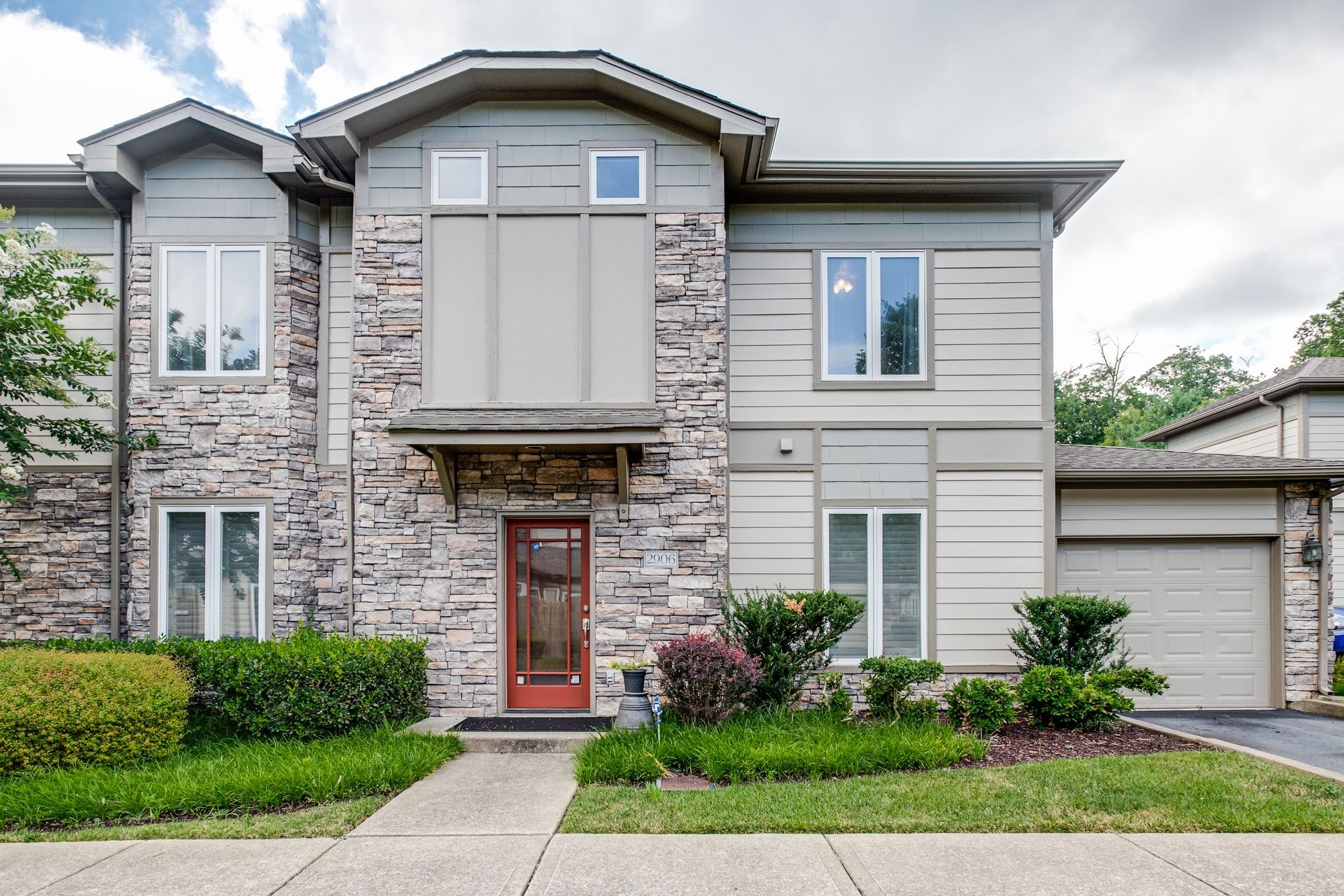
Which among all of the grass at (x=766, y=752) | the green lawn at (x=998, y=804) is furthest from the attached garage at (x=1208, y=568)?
the grass at (x=766, y=752)

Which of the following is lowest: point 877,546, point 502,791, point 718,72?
point 502,791

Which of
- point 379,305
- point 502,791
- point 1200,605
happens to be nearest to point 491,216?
point 379,305

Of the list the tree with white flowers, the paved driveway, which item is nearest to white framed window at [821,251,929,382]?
the paved driveway

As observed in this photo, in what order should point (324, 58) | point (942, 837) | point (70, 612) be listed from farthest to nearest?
point (324, 58)
point (70, 612)
point (942, 837)

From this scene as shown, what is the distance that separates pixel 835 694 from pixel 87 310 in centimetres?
910

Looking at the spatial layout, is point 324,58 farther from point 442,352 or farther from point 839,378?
point 839,378

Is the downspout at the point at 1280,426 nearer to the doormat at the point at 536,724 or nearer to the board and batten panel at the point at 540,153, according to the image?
the board and batten panel at the point at 540,153

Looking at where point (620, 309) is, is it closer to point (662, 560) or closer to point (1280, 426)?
point (662, 560)

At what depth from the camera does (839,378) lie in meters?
8.17

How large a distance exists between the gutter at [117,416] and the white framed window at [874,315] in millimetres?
7841

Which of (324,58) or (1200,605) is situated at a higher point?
(324,58)

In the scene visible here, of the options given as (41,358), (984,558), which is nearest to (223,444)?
(41,358)

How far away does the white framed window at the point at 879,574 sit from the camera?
26.0ft

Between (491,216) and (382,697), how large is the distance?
4.77 meters
